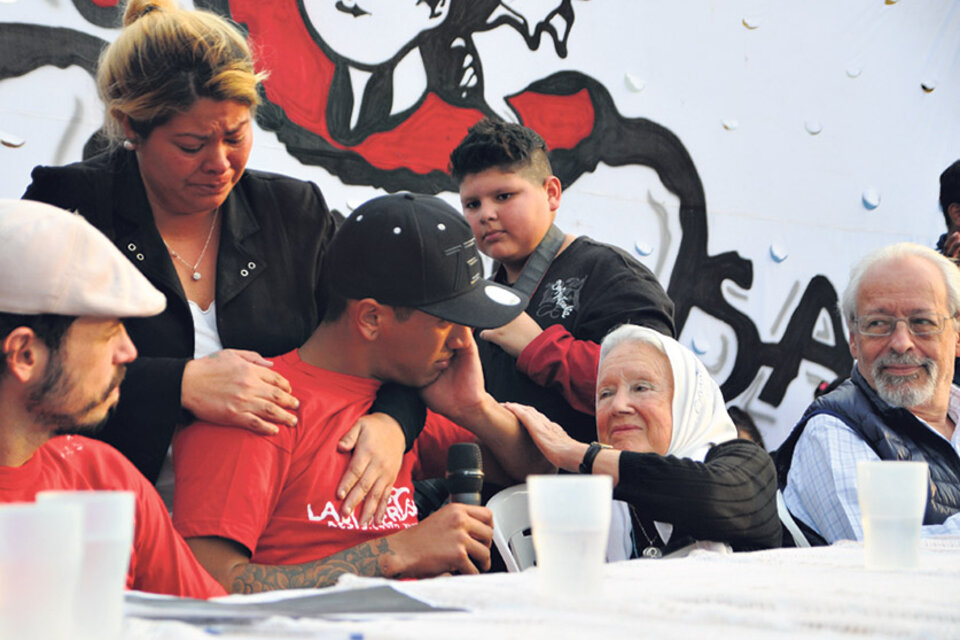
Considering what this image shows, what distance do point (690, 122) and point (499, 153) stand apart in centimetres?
165

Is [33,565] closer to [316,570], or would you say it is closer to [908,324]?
[316,570]

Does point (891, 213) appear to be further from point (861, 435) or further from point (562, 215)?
point (861, 435)

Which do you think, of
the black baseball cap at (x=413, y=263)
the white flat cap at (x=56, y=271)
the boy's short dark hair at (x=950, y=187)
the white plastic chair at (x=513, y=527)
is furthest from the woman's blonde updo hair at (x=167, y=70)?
the boy's short dark hair at (x=950, y=187)

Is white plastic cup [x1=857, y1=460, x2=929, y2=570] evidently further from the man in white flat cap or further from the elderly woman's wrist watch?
the man in white flat cap

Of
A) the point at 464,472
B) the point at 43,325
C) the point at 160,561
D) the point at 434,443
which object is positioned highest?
the point at 43,325

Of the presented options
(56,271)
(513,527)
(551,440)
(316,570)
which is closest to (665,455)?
(551,440)

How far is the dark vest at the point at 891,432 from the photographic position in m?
2.79

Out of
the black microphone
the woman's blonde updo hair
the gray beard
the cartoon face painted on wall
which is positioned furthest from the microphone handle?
the cartoon face painted on wall

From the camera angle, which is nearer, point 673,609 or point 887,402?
point 673,609

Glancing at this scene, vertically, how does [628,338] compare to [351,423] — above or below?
above

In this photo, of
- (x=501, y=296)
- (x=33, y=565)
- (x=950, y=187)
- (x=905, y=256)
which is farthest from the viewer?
(x=950, y=187)

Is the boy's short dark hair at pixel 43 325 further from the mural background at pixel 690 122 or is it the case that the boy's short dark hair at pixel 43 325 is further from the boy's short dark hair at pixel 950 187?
the boy's short dark hair at pixel 950 187

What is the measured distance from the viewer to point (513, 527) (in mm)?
2258

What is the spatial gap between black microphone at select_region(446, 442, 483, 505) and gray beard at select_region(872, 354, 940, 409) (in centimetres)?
162
